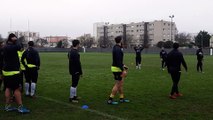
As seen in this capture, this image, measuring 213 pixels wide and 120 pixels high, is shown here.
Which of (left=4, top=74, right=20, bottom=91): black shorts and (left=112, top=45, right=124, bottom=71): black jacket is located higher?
(left=112, top=45, right=124, bottom=71): black jacket

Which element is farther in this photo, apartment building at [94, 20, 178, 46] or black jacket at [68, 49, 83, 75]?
apartment building at [94, 20, 178, 46]

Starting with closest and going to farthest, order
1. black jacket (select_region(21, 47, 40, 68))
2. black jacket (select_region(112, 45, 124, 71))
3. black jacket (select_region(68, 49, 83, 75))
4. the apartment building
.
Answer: black jacket (select_region(112, 45, 124, 71)) < black jacket (select_region(68, 49, 83, 75)) < black jacket (select_region(21, 47, 40, 68)) < the apartment building

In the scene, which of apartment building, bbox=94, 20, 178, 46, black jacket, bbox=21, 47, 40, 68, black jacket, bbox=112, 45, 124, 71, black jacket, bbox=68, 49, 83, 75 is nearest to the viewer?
black jacket, bbox=112, 45, 124, 71

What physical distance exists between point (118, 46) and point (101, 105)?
77.8 inches

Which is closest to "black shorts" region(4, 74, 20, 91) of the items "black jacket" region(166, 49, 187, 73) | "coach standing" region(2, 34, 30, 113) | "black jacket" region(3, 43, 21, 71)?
"coach standing" region(2, 34, 30, 113)

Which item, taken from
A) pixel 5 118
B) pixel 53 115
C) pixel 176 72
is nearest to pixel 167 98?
pixel 176 72

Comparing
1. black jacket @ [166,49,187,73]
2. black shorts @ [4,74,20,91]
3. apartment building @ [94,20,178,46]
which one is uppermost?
apartment building @ [94,20,178,46]

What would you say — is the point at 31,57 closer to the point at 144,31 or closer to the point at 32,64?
the point at 32,64

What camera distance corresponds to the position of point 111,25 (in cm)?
19000

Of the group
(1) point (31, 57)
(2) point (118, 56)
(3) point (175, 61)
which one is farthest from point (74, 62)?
(3) point (175, 61)

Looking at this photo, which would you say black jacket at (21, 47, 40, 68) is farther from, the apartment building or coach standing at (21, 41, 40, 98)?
the apartment building

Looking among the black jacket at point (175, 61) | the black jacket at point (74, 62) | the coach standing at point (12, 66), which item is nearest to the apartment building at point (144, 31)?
the black jacket at point (175, 61)

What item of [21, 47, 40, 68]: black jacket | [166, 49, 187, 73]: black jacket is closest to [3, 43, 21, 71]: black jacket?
[21, 47, 40, 68]: black jacket

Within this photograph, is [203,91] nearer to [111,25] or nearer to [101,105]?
[101,105]
